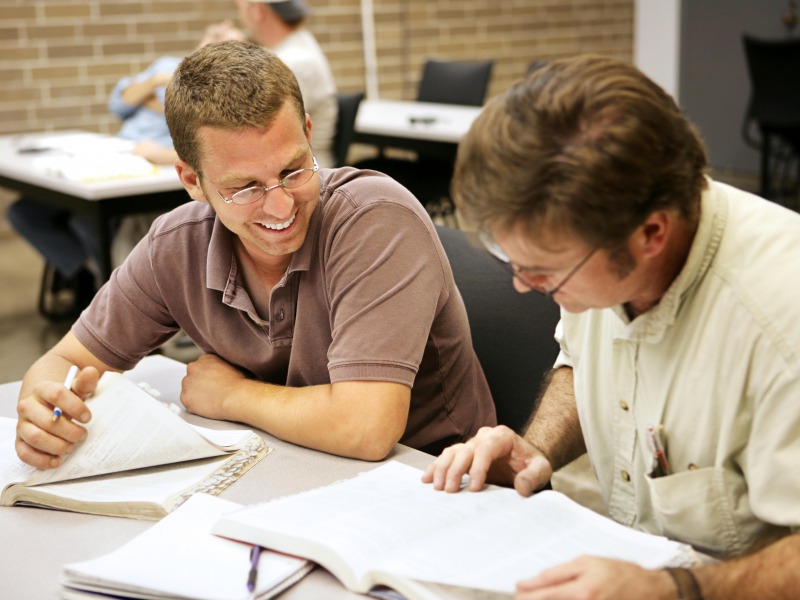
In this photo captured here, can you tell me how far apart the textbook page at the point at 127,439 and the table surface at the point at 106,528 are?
0.27 ft

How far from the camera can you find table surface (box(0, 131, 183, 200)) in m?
3.48

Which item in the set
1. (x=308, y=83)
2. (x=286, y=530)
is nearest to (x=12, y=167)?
(x=308, y=83)

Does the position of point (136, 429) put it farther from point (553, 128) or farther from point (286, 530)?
point (553, 128)

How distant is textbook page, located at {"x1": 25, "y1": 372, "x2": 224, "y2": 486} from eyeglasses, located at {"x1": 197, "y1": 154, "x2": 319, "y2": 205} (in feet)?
1.14

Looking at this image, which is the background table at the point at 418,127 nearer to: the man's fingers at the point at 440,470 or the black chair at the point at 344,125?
the black chair at the point at 344,125

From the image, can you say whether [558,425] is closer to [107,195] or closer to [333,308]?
[333,308]

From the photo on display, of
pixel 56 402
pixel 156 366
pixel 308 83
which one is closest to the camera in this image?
pixel 56 402

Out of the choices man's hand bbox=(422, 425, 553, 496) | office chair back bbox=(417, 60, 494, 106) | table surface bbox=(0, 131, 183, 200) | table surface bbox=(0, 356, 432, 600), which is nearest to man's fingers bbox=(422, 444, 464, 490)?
man's hand bbox=(422, 425, 553, 496)

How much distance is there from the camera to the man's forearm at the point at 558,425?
1480mm

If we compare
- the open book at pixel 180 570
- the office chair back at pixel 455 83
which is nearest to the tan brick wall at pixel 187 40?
the office chair back at pixel 455 83

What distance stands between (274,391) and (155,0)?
5.13 metres

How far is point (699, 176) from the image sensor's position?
1116 millimetres

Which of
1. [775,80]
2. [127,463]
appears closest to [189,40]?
[775,80]

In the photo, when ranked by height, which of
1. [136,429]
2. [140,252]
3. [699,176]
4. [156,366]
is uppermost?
[699,176]
